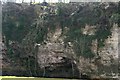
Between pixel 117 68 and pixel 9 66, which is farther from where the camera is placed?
pixel 9 66

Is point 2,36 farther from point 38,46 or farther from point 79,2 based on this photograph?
point 79,2

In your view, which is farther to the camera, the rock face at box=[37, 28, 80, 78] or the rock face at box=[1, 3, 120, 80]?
the rock face at box=[37, 28, 80, 78]

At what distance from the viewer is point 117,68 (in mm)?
11734

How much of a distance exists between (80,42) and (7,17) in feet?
11.1

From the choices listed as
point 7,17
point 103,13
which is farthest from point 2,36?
point 103,13

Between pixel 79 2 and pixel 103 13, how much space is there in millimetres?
1224

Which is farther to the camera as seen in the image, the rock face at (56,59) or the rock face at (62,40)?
the rock face at (56,59)

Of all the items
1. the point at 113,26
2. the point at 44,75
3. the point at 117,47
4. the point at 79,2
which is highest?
the point at 79,2

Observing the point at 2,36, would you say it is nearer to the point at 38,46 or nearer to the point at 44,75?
the point at 38,46

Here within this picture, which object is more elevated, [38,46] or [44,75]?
[38,46]

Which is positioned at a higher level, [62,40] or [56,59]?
[62,40]

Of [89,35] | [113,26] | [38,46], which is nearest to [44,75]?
[38,46]

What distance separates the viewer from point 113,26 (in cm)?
1208

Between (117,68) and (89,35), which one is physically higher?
(89,35)
